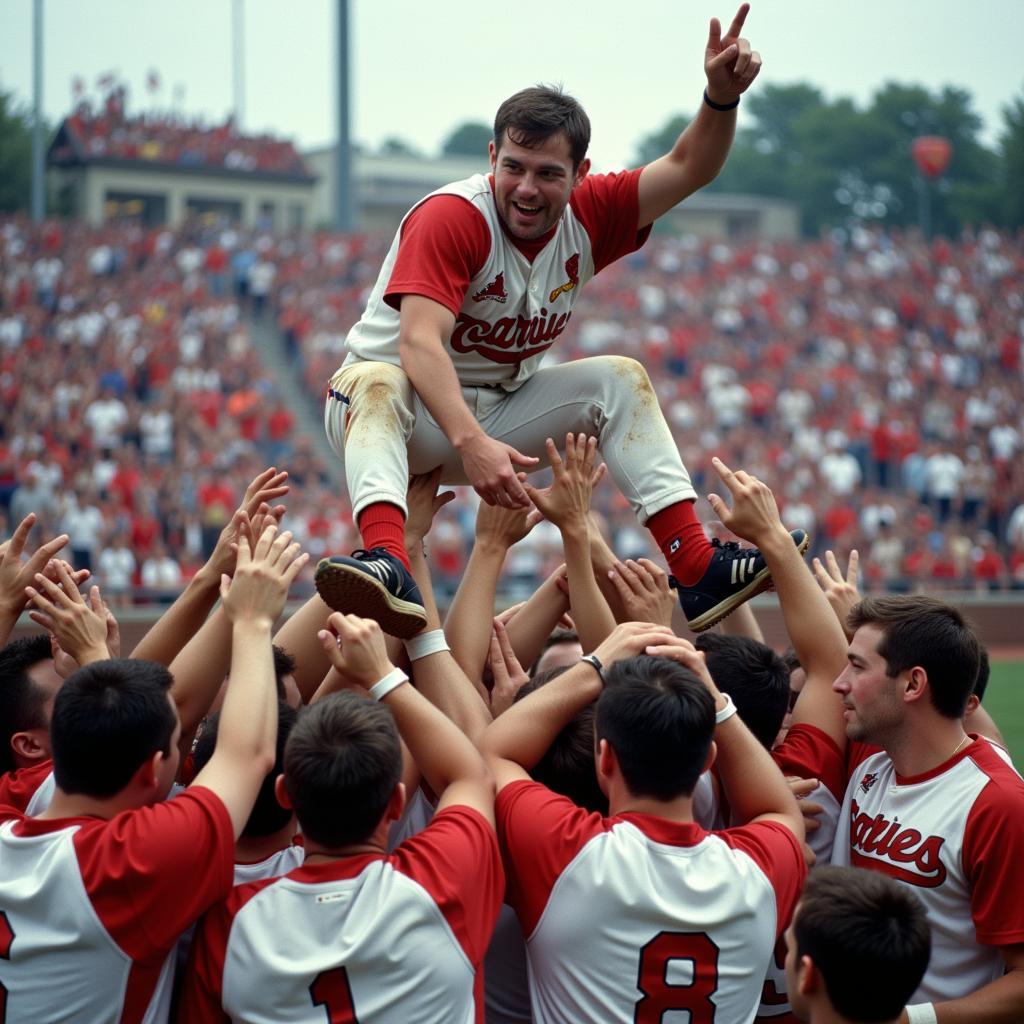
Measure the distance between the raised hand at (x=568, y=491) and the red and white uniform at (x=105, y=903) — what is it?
1.59 meters

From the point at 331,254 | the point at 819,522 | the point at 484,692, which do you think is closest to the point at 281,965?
the point at 484,692

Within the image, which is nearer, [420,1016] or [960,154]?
[420,1016]

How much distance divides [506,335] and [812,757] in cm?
166

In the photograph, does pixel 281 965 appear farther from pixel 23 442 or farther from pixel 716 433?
pixel 716 433

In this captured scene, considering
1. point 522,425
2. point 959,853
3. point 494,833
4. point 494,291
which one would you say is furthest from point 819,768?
point 494,291

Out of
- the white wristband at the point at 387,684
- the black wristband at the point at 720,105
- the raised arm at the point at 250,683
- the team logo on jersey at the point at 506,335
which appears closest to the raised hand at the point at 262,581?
the raised arm at the point at 250,683

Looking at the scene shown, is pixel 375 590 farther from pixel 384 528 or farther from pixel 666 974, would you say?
pixel 666 974

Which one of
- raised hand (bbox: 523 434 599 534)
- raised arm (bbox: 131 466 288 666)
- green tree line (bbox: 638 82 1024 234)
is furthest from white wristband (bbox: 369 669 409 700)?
green tree line (bbox: 638 82 1024 234)

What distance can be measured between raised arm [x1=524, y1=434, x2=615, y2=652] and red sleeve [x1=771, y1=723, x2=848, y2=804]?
A: 0.62 metres

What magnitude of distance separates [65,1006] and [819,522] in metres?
15.3

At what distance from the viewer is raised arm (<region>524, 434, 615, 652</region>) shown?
382 centimetres

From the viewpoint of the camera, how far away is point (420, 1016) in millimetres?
2617

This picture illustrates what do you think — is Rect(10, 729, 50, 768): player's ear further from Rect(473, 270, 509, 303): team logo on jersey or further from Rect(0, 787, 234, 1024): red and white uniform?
Rect(473, 270, 509, 303): team logo on jersey

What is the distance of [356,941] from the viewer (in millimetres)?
2564
